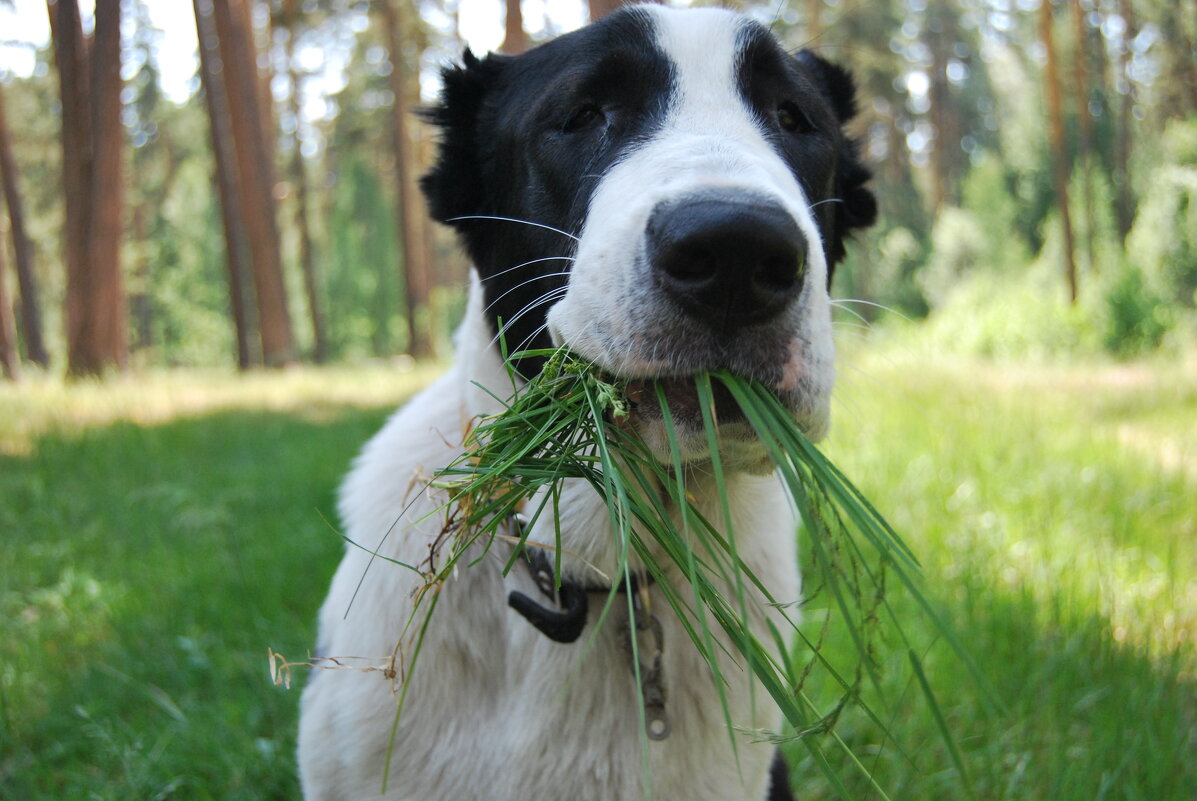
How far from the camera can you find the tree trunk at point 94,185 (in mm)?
9672

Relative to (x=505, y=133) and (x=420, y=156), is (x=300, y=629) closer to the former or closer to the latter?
(x=505, y=133)

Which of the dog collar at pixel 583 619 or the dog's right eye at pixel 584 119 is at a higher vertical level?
the dog's right eye at pixel 584 119

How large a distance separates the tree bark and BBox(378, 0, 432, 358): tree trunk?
12.7ft

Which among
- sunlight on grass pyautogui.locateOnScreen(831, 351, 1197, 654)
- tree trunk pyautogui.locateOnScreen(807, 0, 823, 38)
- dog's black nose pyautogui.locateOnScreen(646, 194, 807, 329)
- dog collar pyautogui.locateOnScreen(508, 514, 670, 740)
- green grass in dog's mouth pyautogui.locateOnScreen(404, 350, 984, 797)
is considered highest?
tree trunk pyautogui.locateOnScreen(807, 0, 823, 38)

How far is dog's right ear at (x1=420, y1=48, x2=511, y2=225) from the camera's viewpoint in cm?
239

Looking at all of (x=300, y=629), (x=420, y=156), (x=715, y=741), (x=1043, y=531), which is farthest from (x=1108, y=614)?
(x=420, y=156)

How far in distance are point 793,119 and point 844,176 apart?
541mm

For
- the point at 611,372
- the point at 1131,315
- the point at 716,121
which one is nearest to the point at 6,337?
the point at 716,121

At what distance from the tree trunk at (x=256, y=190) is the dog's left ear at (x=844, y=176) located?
527 inches

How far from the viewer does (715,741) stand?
1887 millimetres

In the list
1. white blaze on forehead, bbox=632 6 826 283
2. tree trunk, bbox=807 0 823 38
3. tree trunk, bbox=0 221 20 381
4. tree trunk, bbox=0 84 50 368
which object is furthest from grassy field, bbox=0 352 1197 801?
tree trunk, bbox=807 0 823 38

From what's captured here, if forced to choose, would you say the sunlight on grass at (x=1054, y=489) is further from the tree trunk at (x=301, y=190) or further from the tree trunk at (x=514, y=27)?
the tree trunk at (x=301, y=190)

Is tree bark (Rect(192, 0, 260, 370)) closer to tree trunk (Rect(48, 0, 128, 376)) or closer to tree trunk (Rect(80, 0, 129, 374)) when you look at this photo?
tree trunk (Rect(48, 0, 128, 376))

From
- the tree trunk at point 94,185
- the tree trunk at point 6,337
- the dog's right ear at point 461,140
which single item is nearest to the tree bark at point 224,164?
the tree trunk at point 94,185
